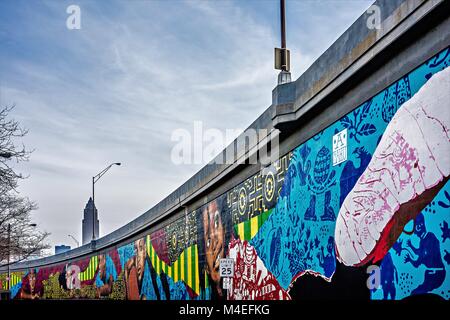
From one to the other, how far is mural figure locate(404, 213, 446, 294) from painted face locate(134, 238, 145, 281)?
34666 mm

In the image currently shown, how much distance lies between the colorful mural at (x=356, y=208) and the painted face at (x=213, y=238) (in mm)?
67

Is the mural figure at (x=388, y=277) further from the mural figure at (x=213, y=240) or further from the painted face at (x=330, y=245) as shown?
the mural figure at (x=213, y=240)

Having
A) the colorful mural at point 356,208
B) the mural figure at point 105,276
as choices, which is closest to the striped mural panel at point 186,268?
the colorful mural at point 356,208

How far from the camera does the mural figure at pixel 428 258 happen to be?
10.1m

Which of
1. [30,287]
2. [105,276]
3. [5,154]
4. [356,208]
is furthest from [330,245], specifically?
[30,287]

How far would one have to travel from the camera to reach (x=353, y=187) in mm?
13391

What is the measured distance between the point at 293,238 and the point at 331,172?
3.06 meters

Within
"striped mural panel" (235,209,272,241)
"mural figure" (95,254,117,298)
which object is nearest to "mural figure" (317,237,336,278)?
"striped mural panel" (235,209,272,241)

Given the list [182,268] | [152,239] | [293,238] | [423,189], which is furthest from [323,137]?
[152,239]

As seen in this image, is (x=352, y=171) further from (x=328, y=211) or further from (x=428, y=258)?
(x=428, y=258)
